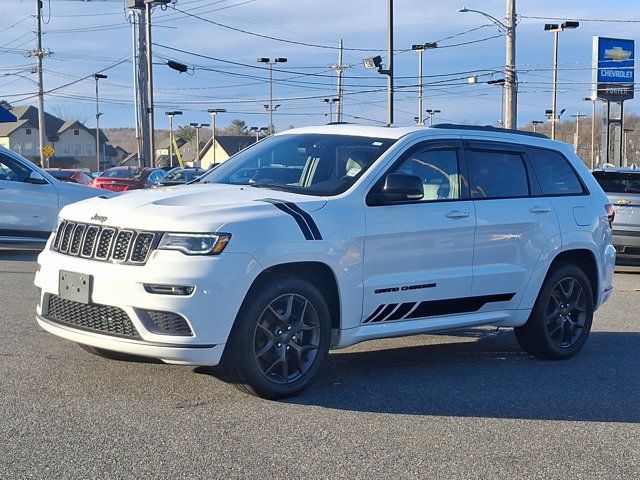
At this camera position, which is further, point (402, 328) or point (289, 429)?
point (402, 328)

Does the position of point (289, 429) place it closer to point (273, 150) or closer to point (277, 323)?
point (277, 323)

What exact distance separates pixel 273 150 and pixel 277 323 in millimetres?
1840

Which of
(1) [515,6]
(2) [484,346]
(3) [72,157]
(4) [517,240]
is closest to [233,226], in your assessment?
(4) [517,240]

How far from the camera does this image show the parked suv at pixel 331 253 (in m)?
5.88

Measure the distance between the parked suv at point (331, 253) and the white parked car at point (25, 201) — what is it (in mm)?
7617

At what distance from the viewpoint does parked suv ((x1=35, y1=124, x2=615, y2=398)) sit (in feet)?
19.3

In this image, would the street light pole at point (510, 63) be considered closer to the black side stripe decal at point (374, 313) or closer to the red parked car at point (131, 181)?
the red parked car at point (131, 181)

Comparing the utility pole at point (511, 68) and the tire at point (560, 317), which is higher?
the utility pole at point (511, 68)

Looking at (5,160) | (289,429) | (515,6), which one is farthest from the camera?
(515,6)

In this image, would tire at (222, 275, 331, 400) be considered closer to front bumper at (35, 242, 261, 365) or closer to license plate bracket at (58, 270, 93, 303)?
front bumper at (35, 242, 261, 365)

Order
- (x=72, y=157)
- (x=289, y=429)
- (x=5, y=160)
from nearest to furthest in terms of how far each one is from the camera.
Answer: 1. (x=289, y=429)
2. (x=5, y=160)
3. (x=72, y=157)

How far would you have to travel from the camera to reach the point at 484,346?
8.73m

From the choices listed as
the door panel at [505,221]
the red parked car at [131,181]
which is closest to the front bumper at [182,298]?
the door panel at [505,221]

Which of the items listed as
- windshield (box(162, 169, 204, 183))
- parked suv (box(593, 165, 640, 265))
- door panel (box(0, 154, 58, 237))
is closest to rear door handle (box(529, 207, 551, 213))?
parked suv (box(593, 165, 640, 265))
